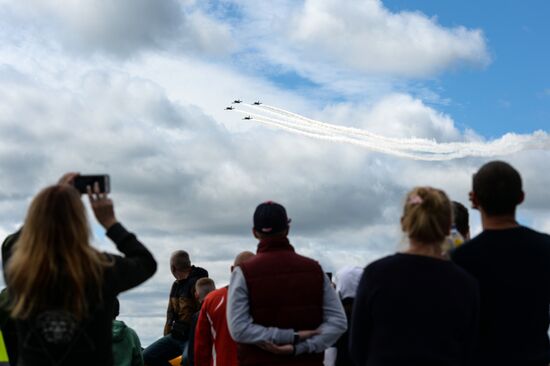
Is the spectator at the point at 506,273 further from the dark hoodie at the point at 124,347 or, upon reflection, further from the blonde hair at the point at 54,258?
the dark hoodie at the point at 124,347

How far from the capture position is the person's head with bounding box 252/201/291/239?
6.34 metres

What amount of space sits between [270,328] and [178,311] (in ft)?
19.7

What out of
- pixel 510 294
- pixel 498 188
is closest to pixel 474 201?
pixel 498 188

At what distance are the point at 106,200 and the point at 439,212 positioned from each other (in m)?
1.92

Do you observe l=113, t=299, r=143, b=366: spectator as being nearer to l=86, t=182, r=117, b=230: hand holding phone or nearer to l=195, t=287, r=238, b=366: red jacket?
l=195, t=287, r=238, b=366: red jacket

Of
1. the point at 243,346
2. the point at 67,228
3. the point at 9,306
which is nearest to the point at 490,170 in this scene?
the point at 243,346

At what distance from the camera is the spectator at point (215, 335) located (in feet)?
25.2

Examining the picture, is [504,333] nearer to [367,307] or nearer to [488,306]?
[488,306]

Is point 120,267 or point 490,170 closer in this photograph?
point 120,267

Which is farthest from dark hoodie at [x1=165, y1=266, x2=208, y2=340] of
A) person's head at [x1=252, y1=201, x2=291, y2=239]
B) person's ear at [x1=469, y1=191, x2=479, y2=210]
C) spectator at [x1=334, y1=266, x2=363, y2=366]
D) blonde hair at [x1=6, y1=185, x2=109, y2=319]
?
blonde hair at [x1=6, y1=185, x2=109, y2=319]

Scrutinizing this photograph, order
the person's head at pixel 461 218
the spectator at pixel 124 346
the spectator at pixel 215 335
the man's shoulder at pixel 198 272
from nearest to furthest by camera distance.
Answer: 1. the person's head at pixel 461 218
2. the spectator at pixel 215 335
3. the spectator at pixel 124 346
4. the man's shoulder at pixel 198 272

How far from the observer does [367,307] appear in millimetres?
5000

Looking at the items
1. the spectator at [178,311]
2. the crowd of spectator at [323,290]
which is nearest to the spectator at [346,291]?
the crowd of spectator at [323,290]

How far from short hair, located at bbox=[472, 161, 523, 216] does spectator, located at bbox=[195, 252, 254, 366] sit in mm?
2869
